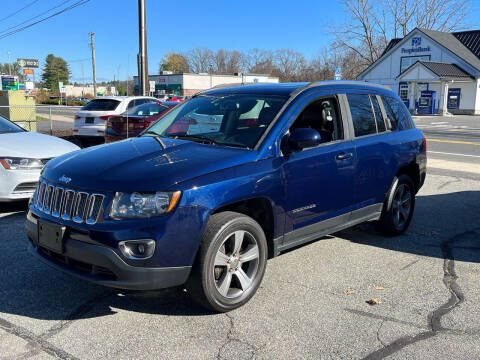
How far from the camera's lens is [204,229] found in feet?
11.3

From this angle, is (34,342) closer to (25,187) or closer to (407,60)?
(25,187)

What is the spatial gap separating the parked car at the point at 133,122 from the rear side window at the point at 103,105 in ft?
6.97

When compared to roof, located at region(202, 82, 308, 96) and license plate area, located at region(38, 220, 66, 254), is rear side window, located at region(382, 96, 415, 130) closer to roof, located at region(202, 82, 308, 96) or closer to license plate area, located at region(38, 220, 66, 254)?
roof, located at region(202, 82, 308, 96)

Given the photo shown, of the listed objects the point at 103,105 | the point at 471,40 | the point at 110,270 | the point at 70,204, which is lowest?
the point at 110,270

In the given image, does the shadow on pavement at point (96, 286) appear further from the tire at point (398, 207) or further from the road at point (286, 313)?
the tire at point (398, 207)

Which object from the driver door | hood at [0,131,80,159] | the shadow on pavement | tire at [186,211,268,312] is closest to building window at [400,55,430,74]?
the shadow on pavement

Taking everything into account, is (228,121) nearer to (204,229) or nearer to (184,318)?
(204,229)

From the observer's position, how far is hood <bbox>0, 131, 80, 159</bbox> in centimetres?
650

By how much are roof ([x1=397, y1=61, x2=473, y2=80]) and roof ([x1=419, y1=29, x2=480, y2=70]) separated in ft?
4.60

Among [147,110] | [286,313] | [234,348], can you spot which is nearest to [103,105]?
[147,110]

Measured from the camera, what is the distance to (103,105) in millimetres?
14188

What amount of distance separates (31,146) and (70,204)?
12.4ft

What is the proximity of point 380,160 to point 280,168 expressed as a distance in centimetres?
168

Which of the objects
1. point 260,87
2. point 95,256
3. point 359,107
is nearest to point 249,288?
point 95,256
